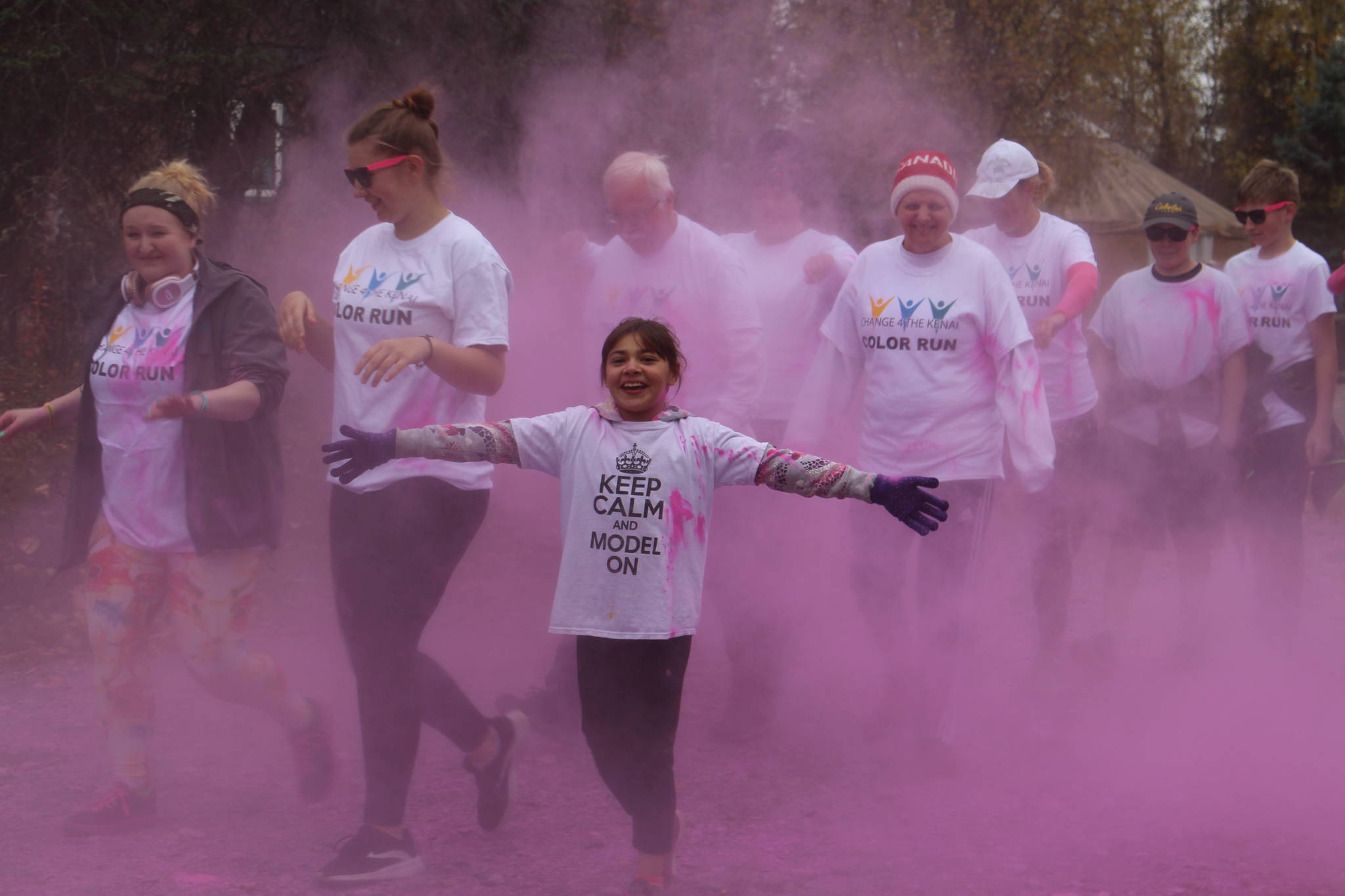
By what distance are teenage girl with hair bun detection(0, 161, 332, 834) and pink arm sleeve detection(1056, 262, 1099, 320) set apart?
8.29ft

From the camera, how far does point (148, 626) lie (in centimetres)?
357

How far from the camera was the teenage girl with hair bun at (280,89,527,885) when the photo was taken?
10.5ft

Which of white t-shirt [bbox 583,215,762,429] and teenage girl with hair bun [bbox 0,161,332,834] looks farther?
white t-shirt [bbox 583,215,762,429]

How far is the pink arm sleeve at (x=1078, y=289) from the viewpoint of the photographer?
459 centimetres

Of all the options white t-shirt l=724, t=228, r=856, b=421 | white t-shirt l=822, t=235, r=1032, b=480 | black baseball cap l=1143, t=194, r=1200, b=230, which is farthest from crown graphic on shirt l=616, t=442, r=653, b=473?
black baseball cap l=1143, t=194, r=1200, b=230

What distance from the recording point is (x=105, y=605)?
11.5ft

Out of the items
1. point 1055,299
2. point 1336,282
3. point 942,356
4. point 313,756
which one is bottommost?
point 313,756

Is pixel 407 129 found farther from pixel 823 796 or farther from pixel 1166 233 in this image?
pixel 1166 233

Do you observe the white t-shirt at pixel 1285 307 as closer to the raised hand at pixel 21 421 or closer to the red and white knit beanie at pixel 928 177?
the red and white knit beanie at pixel 928 177

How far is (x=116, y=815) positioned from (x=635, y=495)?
1669mm

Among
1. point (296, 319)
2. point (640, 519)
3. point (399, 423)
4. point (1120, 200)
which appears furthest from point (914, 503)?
point (1120, 200)

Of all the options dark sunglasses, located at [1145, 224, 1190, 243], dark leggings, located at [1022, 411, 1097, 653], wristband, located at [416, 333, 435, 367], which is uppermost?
dark sunglasses, located at [1145, 224, 1190, 243]

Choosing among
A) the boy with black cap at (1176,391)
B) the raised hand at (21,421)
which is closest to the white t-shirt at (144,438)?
the raised hand at (21,421)

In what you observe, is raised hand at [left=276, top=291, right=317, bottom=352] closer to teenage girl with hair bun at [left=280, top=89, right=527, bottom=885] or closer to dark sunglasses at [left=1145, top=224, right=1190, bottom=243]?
teenage girl with hair bun at [left=280, top=89, right=527, bottom=885]
